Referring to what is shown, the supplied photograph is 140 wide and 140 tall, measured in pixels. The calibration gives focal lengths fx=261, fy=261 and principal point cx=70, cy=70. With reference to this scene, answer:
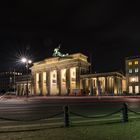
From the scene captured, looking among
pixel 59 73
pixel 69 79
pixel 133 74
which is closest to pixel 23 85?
pixel 59 73

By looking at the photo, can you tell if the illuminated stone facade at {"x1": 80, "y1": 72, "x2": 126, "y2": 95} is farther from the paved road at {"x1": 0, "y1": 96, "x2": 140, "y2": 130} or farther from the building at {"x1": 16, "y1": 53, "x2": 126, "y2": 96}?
the paved road at {"x1": 0, "y1": 96, "x2": 140, "y2": 130}

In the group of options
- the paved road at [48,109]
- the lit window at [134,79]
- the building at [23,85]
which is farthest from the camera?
the building at [23,85]

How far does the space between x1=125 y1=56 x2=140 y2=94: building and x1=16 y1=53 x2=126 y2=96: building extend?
509 cm

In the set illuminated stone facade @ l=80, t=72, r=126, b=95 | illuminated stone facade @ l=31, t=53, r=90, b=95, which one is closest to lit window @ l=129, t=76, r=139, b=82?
illuminated stone facade @ l=80, t=72, r=126, b=95

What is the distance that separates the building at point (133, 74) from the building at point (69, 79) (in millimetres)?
5090

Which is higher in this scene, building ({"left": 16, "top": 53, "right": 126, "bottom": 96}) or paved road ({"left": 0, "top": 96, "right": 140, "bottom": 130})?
building ({"left": 16, "top": 53, "right": 126, "bottom": 96})

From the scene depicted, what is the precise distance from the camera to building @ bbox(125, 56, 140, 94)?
318ft

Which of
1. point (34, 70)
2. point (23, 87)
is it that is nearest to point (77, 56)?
point (34, 70)

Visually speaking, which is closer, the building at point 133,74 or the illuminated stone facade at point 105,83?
the building at point 133,74

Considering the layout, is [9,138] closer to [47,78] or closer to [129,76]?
[129,76]

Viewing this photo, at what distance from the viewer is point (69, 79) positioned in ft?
391

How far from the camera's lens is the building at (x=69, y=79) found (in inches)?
4031

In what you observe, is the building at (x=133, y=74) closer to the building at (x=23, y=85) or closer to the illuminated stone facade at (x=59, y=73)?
the illuminated stone facade at (x=59, y=73)

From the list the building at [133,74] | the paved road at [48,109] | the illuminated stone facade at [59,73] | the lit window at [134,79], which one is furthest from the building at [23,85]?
the paved road at [48,109]
